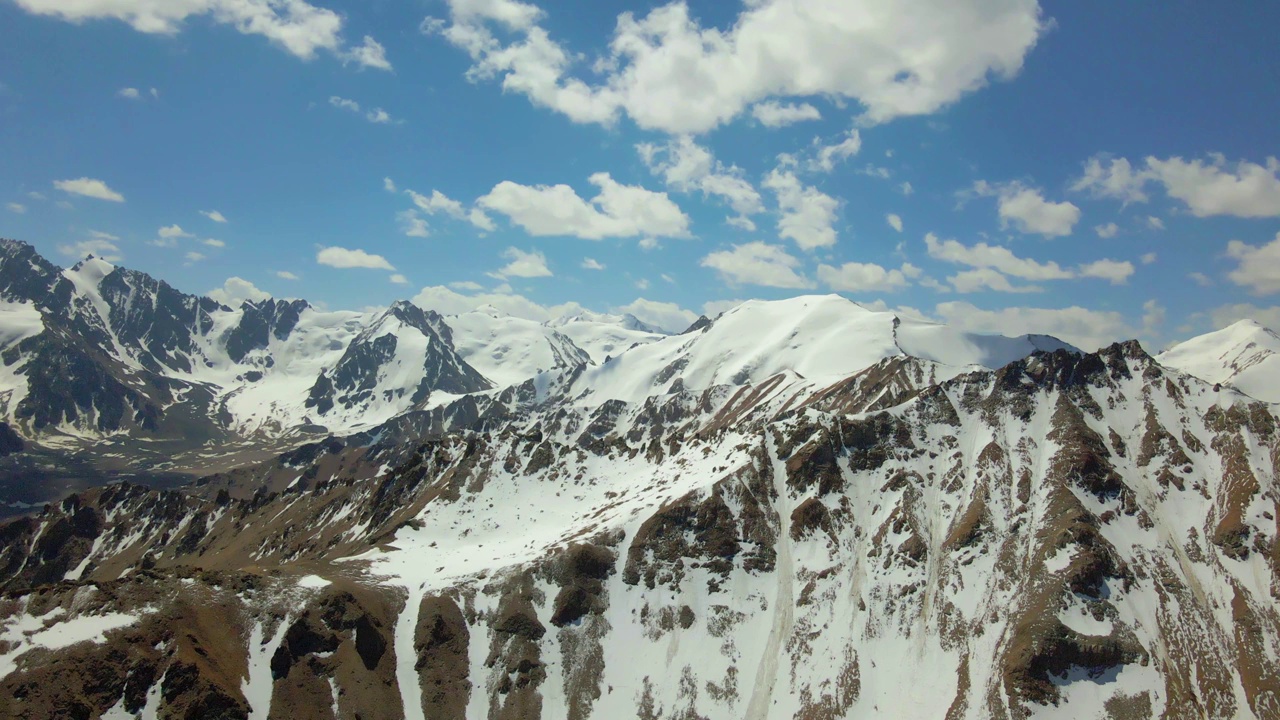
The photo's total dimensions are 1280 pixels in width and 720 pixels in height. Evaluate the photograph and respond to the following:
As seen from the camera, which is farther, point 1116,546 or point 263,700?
point 1116,546

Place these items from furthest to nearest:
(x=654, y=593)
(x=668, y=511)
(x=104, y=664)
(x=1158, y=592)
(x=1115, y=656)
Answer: (x=668, y=511) < (x=654, y=593) < (x=1158, y=592) < (x=1115, y=656) < (x=104, y=664)

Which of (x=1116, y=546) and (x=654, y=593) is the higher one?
(x=1116, y=546)

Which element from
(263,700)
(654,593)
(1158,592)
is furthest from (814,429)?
(263,700)

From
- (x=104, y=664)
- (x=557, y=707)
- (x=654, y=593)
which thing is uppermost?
(x=654, y=593)

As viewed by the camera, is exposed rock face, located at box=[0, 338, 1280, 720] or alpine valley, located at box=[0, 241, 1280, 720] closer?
alpine valley, located at box=[0, 241, 1280, 720]

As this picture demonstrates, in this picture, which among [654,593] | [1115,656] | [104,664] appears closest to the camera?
[104,664]

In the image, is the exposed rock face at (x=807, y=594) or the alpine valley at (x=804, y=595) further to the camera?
the exposed rock face at (x=807, y=594)

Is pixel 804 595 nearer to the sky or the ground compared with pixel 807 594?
nearer to the ground

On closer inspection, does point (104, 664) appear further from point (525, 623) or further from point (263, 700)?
point (525, 623)
